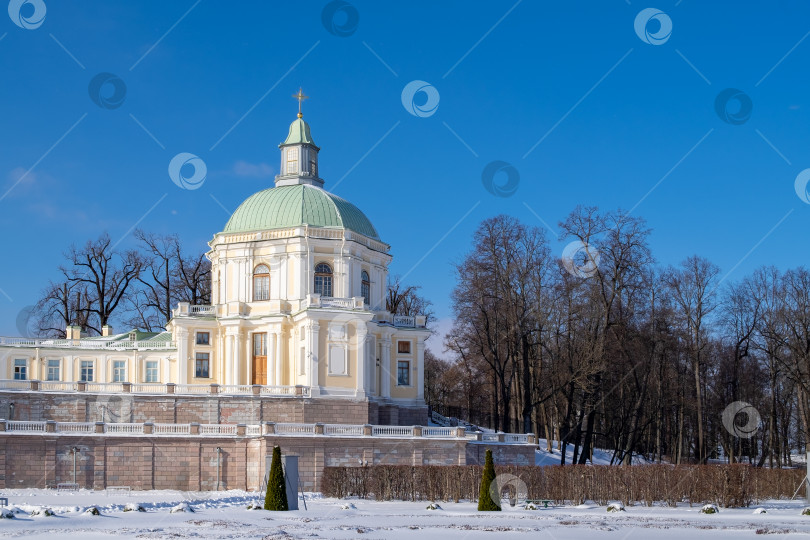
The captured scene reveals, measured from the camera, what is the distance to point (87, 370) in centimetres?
6028

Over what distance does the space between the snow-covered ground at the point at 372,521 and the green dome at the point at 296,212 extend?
22.8 meters

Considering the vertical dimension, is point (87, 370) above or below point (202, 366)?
below

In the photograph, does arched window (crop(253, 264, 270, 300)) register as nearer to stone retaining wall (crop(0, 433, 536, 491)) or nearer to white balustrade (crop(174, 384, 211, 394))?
white balustrade (crop(174, 384, 211, 394))

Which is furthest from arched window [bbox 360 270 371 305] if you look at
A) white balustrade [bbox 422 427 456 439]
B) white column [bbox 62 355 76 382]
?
white column [bbox 62 355 76 382]

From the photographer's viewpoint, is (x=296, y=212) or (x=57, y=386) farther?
(x=296, y=212)

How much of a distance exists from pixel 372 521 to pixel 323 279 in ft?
95.9

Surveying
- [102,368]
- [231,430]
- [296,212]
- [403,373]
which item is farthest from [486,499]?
[102,368]

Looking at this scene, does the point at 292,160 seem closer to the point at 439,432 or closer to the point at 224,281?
the point at 224,281

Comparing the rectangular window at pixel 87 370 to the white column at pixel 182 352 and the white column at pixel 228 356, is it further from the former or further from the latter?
the white column at pixel 228 356

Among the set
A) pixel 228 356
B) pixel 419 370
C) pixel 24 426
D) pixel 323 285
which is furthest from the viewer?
pixel 419 370

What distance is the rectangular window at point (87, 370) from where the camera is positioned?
60062mm

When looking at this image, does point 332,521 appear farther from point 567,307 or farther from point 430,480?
point 567,307

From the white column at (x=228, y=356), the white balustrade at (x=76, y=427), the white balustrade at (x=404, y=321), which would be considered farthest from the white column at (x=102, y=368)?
the white balustrade at (x=404, y=321)

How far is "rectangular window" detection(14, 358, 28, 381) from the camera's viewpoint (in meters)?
59.1
